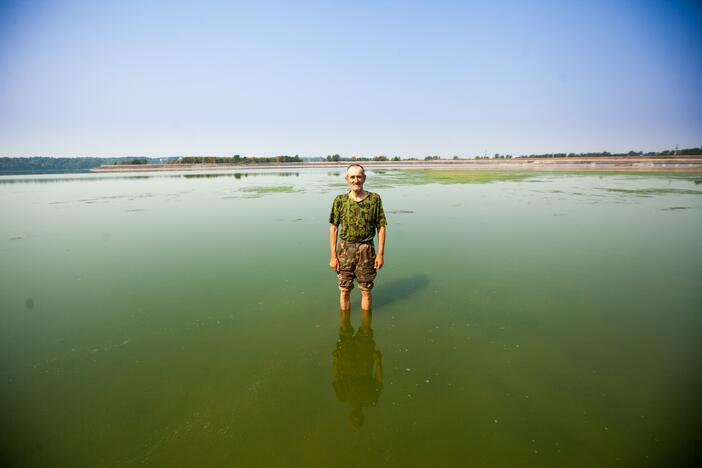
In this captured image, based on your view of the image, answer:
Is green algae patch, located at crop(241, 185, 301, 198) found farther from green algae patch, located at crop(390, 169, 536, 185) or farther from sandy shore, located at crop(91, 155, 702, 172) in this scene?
sandy shore, located at crop(91, 155, 702, 172)

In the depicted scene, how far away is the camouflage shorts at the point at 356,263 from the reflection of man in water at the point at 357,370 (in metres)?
0.65

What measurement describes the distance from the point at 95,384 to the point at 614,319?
6.90 metres

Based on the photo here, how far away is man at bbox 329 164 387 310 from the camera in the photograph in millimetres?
4336

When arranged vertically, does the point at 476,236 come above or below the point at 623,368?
above

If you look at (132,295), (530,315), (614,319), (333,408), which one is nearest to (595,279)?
(614,319)

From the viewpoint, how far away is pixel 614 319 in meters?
4.71

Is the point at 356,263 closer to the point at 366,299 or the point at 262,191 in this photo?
the point at 366,299

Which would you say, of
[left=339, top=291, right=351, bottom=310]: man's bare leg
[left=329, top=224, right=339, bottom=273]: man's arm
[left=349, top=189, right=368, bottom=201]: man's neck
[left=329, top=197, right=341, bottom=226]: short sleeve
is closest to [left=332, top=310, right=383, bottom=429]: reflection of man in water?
[left=339, top=291, right=351, bottom=310]: man's bare leg

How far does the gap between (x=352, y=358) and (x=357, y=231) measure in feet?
5.41

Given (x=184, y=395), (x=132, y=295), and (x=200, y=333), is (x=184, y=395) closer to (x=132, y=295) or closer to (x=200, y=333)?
(x=200, y=333)

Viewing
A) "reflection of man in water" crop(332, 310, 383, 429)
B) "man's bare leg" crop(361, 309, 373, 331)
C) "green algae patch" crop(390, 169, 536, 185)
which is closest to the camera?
"reflection of man in water" crop(332, 310, 383, 429)

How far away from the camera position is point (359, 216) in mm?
4336

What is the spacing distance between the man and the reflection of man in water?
0.70 m

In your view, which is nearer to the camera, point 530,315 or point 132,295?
point 530,315
